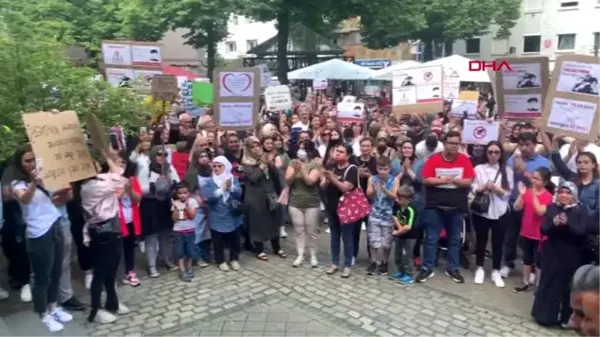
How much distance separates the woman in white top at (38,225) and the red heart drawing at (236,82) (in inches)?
144

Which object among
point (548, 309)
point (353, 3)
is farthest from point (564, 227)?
point (353, 3)

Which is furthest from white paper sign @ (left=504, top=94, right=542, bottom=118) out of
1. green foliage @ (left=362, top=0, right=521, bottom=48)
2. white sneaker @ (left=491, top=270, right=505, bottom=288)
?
green foliage @ (left=362, top=0, right=521, bottom=48)

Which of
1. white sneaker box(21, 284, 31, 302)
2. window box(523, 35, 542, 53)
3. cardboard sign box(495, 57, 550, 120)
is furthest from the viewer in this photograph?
window box(523, 35, 542, 53)

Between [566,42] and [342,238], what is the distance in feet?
148

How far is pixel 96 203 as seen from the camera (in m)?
6.02

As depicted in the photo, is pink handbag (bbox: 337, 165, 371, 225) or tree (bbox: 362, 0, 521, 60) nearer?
pink handbag (bbox: 337, 165, 371, 225)

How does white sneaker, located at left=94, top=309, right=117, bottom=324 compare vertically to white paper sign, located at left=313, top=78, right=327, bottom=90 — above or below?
below

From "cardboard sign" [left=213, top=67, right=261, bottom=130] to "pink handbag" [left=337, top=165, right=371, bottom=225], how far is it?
7.32 feet

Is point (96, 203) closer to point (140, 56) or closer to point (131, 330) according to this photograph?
point (131, 330)

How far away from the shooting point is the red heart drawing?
8.96m

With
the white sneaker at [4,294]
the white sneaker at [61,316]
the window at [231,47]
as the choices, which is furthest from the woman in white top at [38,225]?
the window at [231,47]

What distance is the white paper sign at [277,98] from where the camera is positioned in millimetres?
13242

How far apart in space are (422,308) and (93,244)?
3.55 metres

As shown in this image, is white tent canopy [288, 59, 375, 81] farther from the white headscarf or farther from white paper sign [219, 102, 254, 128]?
the white headscarf
